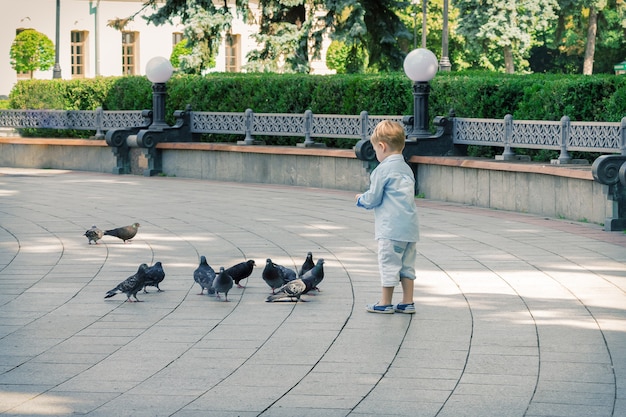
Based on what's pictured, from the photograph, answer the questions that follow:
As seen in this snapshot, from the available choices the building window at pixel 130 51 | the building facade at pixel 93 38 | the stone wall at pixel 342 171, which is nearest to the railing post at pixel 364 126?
the stone wall at pixel 342 171

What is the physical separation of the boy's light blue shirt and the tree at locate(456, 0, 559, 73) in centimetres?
4987

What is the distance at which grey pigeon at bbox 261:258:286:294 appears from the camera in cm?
908

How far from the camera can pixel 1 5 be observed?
Result: 5481cm

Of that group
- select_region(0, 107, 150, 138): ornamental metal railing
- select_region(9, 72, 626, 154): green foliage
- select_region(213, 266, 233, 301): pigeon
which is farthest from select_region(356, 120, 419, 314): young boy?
select_region(0, 107, 150, 138): ornamental metal railing

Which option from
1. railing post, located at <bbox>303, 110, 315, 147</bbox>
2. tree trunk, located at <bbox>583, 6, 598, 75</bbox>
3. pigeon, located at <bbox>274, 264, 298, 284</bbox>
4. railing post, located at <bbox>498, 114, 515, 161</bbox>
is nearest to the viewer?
pigeon, located at <bbox>274, 264, 298, 284</bbox>

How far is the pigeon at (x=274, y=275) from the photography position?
909 centimetres

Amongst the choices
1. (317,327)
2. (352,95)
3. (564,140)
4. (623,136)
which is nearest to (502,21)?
(352,95)

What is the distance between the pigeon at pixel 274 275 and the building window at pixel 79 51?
5085cm

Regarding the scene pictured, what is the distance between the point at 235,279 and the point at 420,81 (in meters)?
9.67

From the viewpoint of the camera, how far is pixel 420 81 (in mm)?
18438

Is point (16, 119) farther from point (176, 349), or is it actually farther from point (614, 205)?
point (176, 349)

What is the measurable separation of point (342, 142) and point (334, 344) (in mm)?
13867

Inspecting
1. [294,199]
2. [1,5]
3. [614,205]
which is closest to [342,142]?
[294,199]

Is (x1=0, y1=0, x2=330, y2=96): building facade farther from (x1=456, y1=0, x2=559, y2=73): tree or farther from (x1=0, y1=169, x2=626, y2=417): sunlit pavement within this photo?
(x1=0, y1=169, x2=626, y2=417): sunlit pavement
